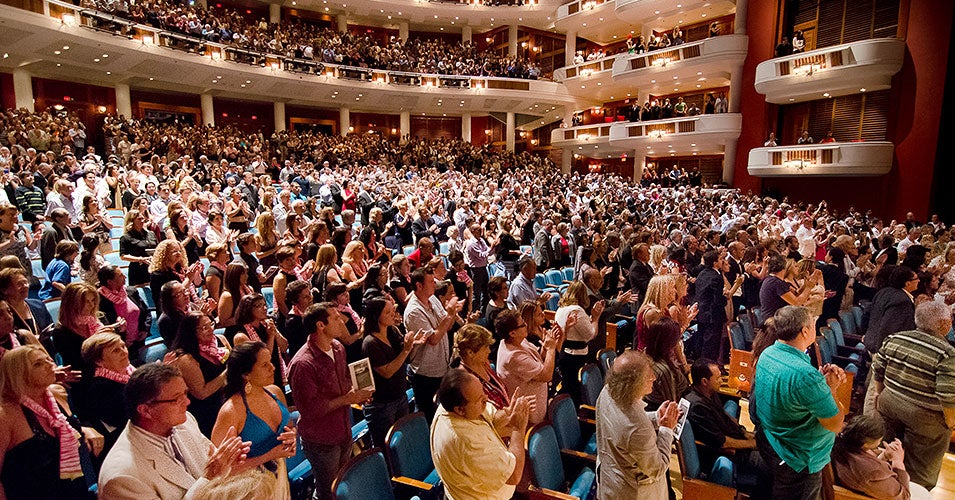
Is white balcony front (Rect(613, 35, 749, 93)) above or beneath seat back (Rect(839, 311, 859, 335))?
above

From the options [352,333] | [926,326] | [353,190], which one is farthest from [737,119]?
[352,333]

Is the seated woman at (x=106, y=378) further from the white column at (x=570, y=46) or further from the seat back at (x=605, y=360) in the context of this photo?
the white column at (x=570, y=46)

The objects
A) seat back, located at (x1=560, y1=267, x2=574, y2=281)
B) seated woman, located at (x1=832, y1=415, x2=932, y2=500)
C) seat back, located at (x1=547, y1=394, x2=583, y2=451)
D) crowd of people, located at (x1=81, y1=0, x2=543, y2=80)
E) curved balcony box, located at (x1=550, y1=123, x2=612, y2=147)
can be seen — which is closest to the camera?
seated woman, located at (x1=832, y1=415, x2=932, y2=500)

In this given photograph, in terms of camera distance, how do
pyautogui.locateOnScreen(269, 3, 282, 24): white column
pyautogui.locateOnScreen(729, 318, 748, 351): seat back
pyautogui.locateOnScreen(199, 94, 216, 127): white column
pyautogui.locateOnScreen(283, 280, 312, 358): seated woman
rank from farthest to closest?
1. pyautogui.locateOnScreen(269, 3, 282, 24): white column
2. pyautogui.locateOnScreen(199, 94, 216, 127): white column
3. pyautogui.locateOnScreen(729, 318, 748, 351): seat back
4. pyautogui.locateOnScreen(283, 280, 312, 358): seated woman

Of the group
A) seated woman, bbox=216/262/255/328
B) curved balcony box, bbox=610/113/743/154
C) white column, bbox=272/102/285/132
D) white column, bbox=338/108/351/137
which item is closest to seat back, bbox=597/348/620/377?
seated woman, bbox=216/262/255/328

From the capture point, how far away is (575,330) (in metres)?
3.87

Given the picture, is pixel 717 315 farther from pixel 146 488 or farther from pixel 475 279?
pixel 146 488

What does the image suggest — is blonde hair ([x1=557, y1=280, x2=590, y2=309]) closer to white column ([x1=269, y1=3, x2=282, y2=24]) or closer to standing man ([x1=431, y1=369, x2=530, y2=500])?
standing man ([x1=431, y1=369, x2=530, y2=500])

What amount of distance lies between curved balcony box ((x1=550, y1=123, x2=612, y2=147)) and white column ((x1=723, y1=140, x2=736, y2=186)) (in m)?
4.74

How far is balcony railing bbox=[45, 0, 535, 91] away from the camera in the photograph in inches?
535

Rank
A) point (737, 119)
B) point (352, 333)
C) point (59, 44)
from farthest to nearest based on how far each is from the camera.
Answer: point (737, 119), point (59, 44), point (352, 333)

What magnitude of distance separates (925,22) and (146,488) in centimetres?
1740

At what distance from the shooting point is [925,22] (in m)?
12.7

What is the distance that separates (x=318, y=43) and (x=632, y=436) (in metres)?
22.8
